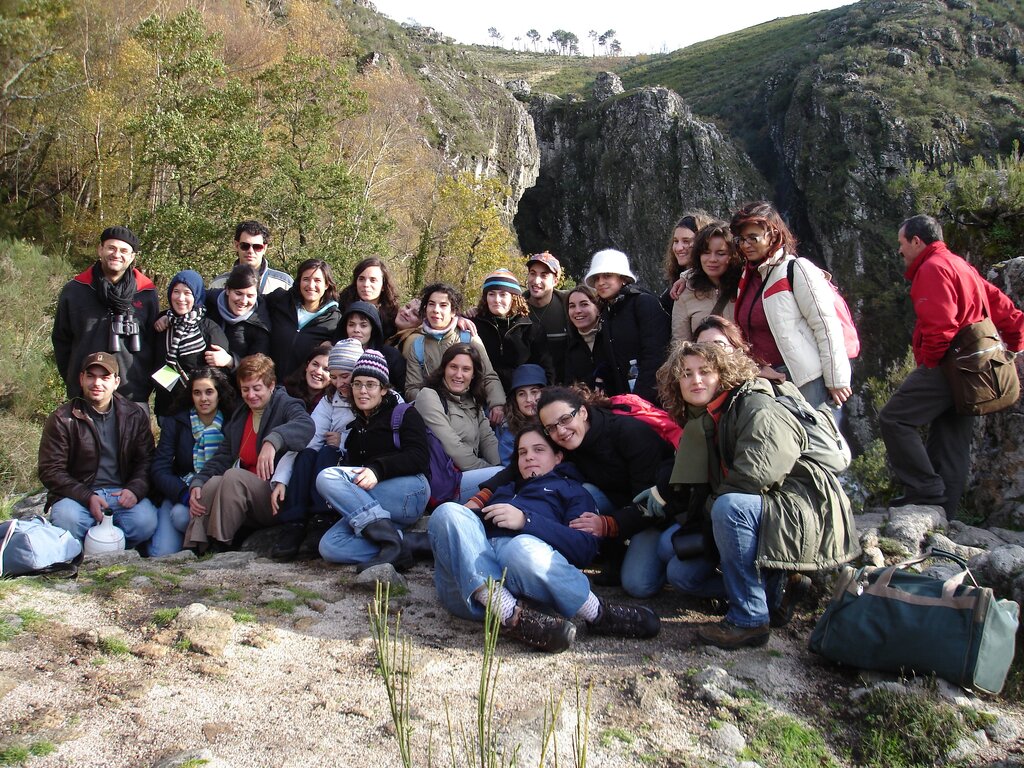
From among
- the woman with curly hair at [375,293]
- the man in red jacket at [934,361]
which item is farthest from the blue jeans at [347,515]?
the man in red jacket at [934,361]

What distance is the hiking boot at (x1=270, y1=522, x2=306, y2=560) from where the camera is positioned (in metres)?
4.71

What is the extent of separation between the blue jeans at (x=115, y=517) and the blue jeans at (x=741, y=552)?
3730mm

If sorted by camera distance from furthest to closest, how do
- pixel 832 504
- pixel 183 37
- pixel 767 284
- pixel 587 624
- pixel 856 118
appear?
pixel 856 118
pixel 183 37
pixel 767 284
pixel 587 624
pixel 832 504

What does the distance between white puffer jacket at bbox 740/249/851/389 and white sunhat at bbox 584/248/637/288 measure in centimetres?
117

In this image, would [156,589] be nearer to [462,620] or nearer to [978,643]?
[462,620]

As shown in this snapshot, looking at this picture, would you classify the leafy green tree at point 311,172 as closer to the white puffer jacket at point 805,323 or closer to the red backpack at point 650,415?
the red backpack at point 650,415

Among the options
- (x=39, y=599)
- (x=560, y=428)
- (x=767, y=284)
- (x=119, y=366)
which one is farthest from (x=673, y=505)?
(x=119, y=366)

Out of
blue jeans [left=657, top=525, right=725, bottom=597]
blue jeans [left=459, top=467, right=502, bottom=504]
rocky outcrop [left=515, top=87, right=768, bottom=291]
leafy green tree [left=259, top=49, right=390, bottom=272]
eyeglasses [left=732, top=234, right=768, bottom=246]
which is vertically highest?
rocky outcrop [left=515, top=87, right=768, bottom=291]

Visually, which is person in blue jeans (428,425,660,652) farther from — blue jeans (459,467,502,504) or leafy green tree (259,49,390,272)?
leafy green tree (259,49,390,272)

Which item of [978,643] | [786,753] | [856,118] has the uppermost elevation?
[856,118]

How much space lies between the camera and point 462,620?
3740 mm

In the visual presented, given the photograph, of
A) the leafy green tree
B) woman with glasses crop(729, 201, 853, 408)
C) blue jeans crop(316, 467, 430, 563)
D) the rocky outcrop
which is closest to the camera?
blue jeans crop(316, 467, 430, 563)

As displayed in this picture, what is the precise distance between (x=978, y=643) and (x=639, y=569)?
5.32 ft

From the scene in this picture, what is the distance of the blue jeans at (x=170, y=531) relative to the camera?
196 inches
